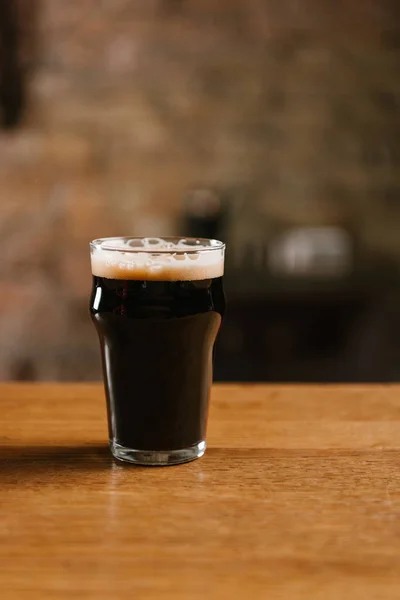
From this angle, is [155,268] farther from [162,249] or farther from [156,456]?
[156,456]

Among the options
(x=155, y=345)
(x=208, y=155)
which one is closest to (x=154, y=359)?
(x=155, y=345)

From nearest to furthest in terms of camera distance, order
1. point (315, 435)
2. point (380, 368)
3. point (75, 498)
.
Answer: point (75, 498), point (315, 435), point (380, 368)

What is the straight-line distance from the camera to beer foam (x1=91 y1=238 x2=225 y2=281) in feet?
2.16

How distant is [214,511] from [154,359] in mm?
161

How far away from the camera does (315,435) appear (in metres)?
0.75

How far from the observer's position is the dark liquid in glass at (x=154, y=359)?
665 millimetres

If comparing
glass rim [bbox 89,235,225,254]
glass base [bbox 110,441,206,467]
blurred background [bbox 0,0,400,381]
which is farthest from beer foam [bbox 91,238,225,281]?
blurred background [bbox 0,0,400,381]

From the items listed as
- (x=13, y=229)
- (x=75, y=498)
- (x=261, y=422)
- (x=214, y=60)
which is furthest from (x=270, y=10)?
(x=75, y=498)

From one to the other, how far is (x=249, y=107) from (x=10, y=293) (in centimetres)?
120

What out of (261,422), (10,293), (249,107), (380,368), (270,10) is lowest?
(380,368)

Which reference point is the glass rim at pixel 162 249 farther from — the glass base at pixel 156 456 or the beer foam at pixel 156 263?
the glass base at pixel 156 456

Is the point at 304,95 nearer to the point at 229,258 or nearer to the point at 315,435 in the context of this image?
the point at 229,258

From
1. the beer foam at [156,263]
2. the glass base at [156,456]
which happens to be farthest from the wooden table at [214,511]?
the beer foam at [156,263]

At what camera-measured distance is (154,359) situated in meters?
0.67
